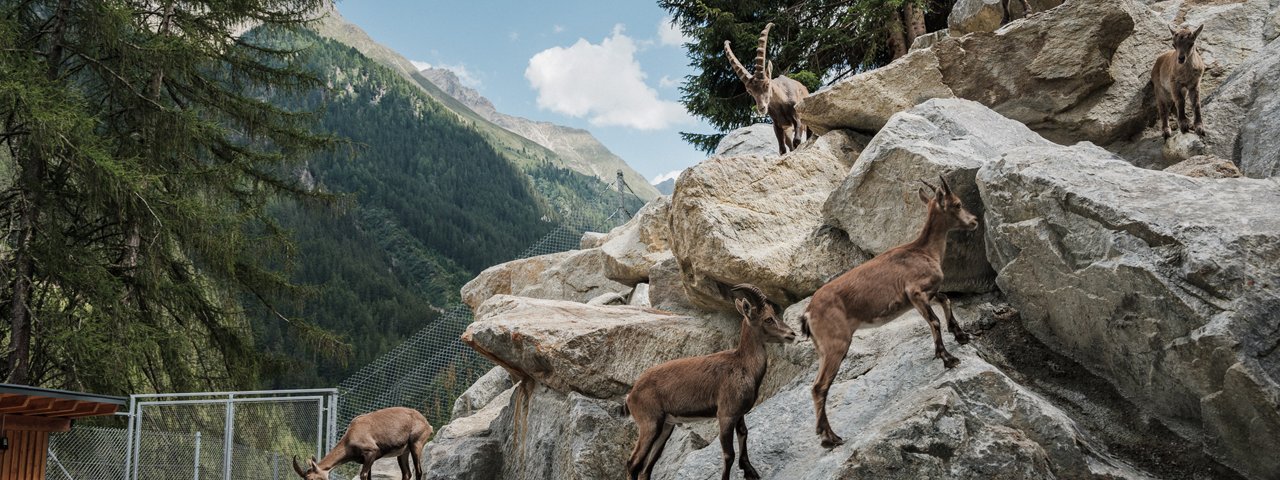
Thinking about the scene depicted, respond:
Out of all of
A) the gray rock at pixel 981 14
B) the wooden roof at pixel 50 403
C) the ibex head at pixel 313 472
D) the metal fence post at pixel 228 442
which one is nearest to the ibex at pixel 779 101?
the gray rock at pixel 981 14

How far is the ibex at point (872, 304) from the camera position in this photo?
622 cm

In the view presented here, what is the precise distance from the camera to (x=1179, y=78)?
33.0ft

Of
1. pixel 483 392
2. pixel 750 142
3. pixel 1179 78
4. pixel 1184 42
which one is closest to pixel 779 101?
pixel 750 142

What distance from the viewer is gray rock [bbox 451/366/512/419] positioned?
15.4 meters

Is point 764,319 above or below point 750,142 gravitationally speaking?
below

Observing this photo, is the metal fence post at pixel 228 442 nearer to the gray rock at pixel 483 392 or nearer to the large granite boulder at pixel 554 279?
the gray rock at pixel 483 392

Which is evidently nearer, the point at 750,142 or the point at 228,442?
the point at 228,442

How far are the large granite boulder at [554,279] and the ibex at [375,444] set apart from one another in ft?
16.4

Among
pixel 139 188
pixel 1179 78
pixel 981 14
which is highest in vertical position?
pixel 981 14

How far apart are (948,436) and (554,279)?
11642 mm

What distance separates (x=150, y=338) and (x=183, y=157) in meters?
3.76

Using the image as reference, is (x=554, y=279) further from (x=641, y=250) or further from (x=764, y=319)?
(x=764, y=319)

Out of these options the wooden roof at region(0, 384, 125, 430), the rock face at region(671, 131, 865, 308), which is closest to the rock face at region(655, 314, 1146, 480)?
the rock face at region(671, 131, 865, 308)

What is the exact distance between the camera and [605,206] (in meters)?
27.4
